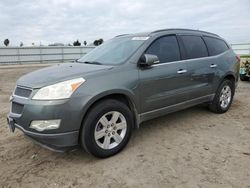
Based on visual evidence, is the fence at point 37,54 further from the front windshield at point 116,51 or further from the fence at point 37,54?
the front windshield at point 116,51

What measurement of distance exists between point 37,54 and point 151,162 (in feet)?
76.7

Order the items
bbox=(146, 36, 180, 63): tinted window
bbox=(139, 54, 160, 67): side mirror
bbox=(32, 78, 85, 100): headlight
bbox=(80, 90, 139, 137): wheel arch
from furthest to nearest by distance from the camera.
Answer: bbox=(146, 36, 180, 63): tinted window, bbox=(139, 54, 160, 67): side mirror, bbox=(80, 90, 139, 137): wheel arch, bbox=(32, 78, 85, 100): headlight

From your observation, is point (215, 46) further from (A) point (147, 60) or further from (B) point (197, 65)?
(A) point (147, 60)

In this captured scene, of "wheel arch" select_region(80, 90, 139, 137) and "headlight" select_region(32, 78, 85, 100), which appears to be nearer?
"headlight" select_region(32, 78, 85, 100)

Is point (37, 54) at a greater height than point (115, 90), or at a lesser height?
greater

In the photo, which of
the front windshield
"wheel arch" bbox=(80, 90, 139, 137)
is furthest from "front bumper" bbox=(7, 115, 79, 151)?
the front windshield

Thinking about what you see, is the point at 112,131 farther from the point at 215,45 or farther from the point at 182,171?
the point at 215,45

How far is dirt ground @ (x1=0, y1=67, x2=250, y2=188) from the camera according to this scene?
281 cm

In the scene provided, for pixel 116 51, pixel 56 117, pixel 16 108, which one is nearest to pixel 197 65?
pixel 116 51

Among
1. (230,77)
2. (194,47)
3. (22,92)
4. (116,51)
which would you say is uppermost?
(194,47)

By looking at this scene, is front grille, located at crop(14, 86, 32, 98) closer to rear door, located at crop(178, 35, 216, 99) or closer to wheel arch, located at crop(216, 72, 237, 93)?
rear door, located at crop(178, 35, 216, 99)

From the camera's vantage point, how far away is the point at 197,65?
14.9 feet

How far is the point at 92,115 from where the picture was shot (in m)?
3.09

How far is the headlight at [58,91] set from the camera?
2926 mm
